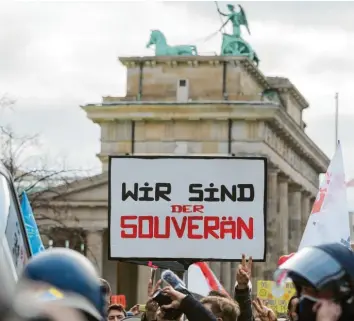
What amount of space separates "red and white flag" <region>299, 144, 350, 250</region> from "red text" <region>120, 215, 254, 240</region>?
1.62 ft

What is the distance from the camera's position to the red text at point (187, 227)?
12.2m

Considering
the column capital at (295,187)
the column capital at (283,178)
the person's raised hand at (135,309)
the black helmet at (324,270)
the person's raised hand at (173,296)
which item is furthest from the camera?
the column capital at (295,187)

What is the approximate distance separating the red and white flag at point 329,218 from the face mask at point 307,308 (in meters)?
6.89

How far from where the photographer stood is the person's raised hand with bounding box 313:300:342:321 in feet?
15.0

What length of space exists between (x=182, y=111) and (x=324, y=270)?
90.7 metres

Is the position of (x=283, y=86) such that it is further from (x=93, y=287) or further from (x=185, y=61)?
(x=93, y=287)

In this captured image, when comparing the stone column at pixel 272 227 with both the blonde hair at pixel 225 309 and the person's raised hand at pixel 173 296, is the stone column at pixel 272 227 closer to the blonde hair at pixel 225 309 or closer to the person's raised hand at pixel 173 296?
the blonde hair at pixel 225 309

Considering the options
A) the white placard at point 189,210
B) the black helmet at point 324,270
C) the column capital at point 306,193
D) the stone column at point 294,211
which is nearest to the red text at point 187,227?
the white placard at point 189,210

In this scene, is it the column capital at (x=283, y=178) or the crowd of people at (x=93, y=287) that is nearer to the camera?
the crowd of people at (x=93, y=287)

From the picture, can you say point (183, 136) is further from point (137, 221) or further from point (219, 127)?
point (137, 221)

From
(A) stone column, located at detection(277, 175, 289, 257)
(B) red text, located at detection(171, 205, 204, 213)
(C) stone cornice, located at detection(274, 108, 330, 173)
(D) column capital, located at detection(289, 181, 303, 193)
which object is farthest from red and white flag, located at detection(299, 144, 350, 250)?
(D) column capital, located at detection(289, 181, 303, 193)

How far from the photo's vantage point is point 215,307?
8.87 m

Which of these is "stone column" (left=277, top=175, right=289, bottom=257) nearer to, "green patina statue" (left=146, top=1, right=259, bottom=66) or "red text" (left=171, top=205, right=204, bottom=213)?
"green patina statue" (left=146, top=1, right=259, bottom=66)

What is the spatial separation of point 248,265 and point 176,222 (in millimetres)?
2881
